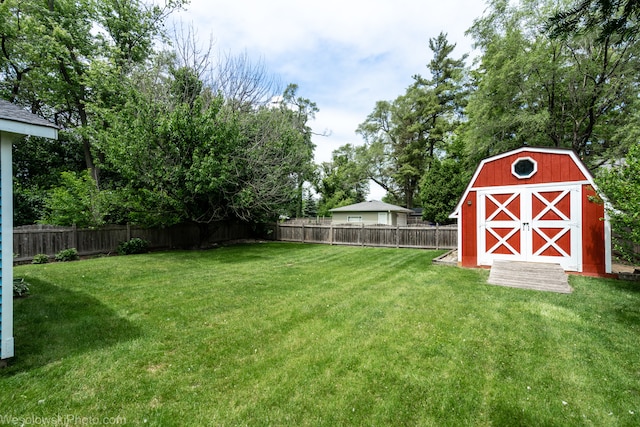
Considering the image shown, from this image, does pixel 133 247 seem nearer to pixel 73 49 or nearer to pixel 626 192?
pixel 73 49

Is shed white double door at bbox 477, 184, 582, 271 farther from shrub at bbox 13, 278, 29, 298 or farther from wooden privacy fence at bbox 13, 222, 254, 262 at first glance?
wooden privacy fence at bbox 13, 222, 254, 262

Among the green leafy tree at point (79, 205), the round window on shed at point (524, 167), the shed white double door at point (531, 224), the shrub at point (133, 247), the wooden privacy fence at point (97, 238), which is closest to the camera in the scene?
the shed white double door at point (531, 224)

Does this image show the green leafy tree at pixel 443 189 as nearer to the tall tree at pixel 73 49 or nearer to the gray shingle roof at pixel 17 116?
the tall tree at pixel 73 49

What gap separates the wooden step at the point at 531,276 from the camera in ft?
21.0

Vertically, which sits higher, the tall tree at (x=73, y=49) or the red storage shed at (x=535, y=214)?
the tall tree at (x=73, y=49)

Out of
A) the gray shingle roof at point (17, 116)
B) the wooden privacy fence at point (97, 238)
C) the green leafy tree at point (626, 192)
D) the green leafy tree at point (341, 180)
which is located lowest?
the wooden privacy fence at point (97, 238)

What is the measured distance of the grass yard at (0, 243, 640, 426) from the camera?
2.47 meters

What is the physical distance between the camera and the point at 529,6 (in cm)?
1301

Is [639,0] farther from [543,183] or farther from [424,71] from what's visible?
[424,71]

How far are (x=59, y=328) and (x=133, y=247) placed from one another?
8.20m

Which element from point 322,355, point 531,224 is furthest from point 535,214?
point 322,355

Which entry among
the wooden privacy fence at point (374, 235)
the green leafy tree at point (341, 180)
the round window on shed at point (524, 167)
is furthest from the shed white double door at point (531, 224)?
the green leafy tree at point (341, 180)

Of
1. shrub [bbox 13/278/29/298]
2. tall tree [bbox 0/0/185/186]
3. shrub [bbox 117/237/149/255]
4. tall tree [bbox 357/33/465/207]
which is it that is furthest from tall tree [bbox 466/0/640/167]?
tall tree [bbox 0/0/185/186]

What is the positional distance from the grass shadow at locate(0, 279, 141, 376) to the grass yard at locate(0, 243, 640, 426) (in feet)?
0.09
